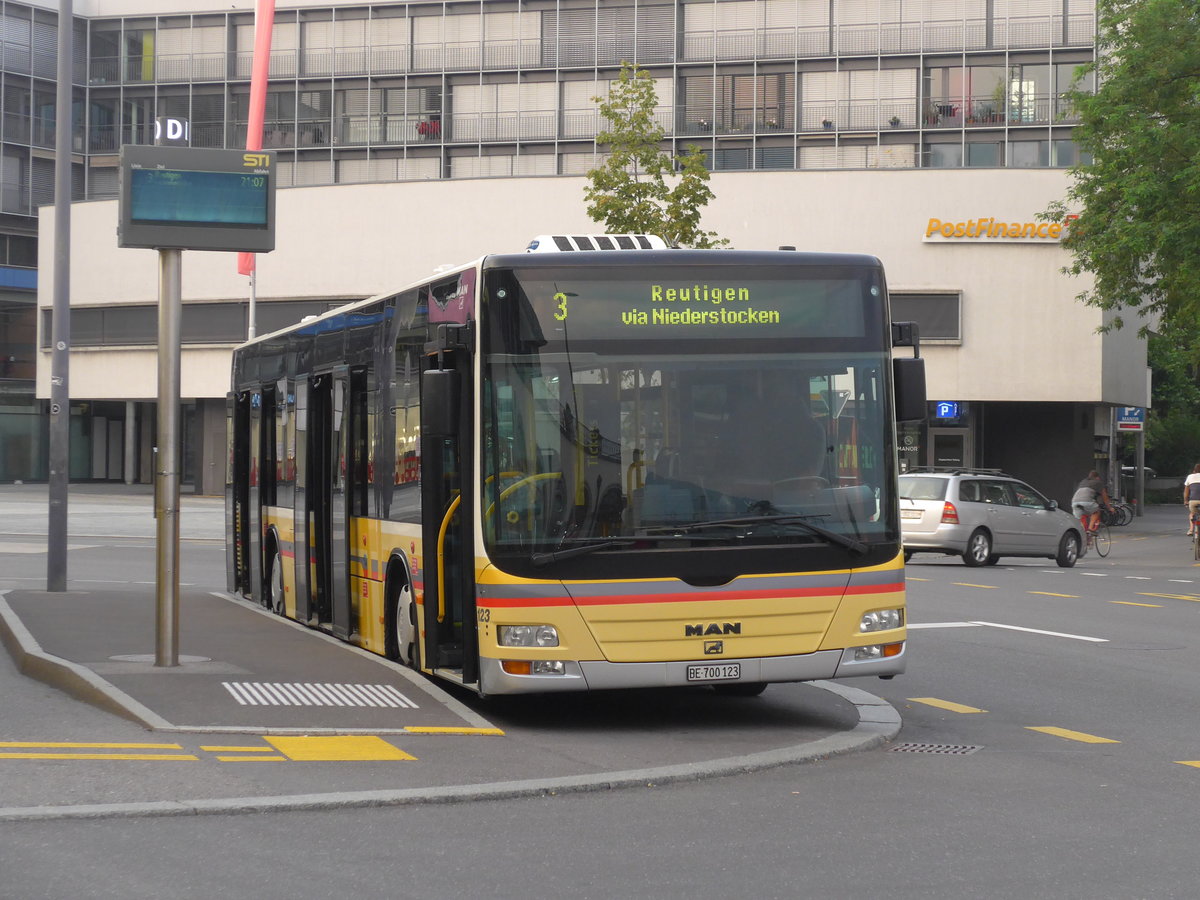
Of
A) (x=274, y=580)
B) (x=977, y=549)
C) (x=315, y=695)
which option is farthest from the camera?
(x=977, y=549)

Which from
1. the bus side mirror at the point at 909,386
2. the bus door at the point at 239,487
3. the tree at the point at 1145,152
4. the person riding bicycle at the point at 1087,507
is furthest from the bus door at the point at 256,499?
the person riding bicycle at the point at 1087,507

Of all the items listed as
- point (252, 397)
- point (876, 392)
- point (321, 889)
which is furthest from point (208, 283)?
point (321, 889)

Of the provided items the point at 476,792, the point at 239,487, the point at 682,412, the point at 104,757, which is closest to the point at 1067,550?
the point at 239,487

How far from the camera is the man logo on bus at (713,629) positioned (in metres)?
9.59

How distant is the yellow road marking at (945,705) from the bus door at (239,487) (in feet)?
27.6

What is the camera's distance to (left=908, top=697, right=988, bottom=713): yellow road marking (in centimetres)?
1111

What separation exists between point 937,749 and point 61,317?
456 inches

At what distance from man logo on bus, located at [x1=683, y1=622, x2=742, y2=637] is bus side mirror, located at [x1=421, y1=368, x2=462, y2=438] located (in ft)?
5.68

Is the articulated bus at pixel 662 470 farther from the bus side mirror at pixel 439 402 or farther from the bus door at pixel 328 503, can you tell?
the bus door at pixel 328 503

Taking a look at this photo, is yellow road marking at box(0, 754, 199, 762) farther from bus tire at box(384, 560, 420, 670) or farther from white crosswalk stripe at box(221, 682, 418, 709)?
bus tire at box(384, 560, 420, 670)

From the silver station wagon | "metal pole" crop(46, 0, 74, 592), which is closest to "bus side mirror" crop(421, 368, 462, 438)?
"metal pole" crop(46, 0, 74, 592)

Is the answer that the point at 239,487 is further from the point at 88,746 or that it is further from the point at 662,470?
the point at 88,746

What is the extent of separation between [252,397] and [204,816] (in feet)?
34.3

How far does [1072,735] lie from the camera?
1007 cm
